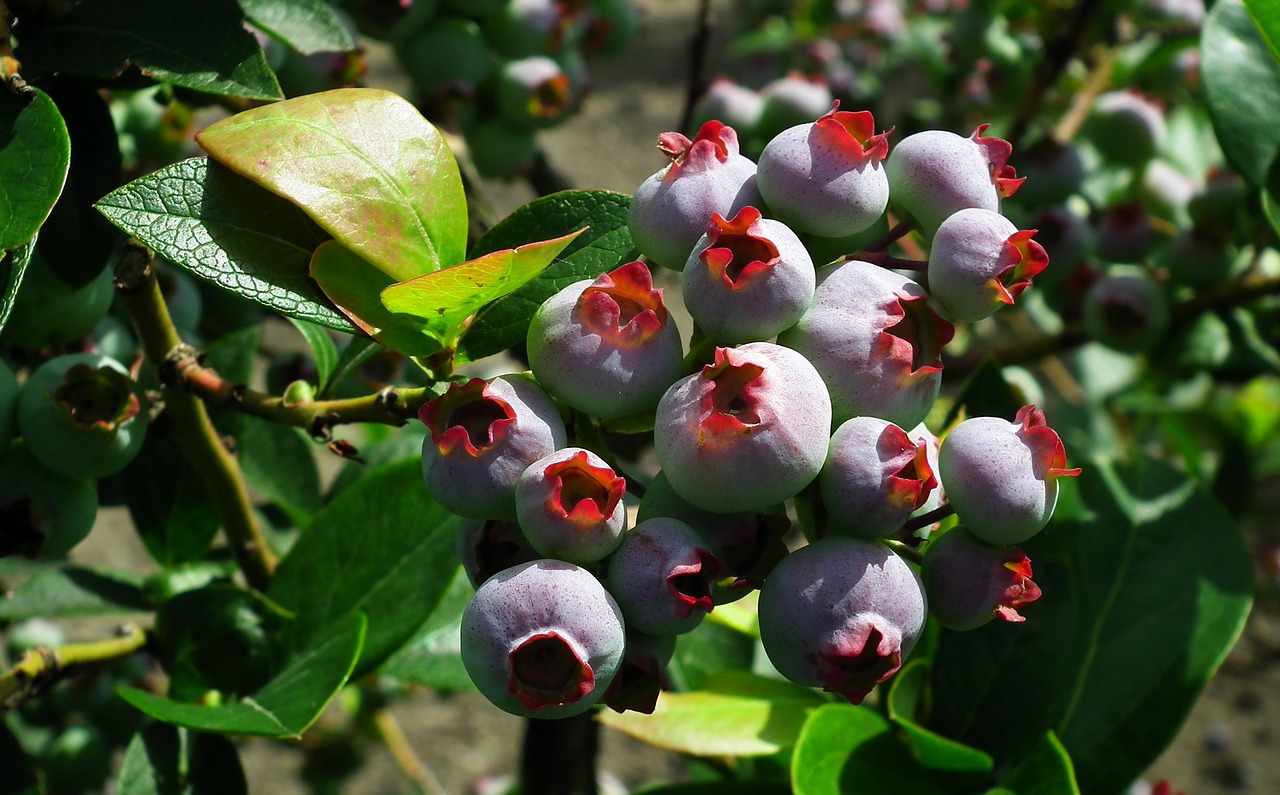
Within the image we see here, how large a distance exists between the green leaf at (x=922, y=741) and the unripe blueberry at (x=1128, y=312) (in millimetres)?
598

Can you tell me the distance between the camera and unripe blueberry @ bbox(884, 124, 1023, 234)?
0.54 metres

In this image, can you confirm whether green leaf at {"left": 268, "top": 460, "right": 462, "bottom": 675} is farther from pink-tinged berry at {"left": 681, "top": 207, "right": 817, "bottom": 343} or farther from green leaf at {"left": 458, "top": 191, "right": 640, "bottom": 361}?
pink-tinged berry at {"left": 681, "top": 207, "right": 817, "bottom": 343}

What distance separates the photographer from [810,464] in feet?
1.49

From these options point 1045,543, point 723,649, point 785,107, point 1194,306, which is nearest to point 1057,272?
point 1194,306

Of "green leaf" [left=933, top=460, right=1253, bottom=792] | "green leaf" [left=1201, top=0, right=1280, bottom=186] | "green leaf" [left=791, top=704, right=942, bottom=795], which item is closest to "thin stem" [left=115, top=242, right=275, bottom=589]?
"green leaf" [left=791, top=704, right=942, bottom=795]

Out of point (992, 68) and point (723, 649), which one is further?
point (992, 68)

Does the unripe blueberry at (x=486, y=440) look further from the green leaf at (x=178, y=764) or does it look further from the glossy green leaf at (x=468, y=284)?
the green leaf at (x=178, y=764)

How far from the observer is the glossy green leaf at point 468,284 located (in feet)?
1.62

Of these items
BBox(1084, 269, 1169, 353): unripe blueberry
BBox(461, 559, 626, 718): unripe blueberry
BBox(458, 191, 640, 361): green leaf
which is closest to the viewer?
BBox(461, 559, 626, 718): unripe blueberry

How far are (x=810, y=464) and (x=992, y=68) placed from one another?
1322 mm

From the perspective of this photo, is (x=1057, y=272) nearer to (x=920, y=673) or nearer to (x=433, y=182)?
(x=920, y=673)

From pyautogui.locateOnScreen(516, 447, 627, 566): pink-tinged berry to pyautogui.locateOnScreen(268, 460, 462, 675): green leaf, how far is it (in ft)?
0.97

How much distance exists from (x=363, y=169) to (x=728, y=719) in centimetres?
48

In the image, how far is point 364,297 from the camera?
Answer: 0.54 metres
